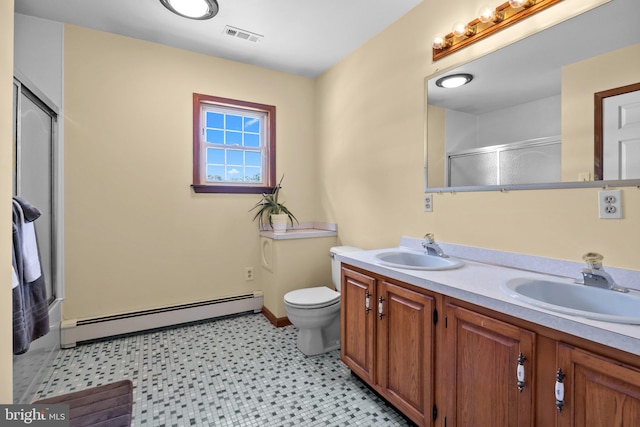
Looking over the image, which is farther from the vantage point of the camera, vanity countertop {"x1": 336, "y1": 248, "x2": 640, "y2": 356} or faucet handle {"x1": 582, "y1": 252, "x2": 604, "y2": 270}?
faucet handle {"x1": 582, "y1": 252, "x2": 604, "y2": 270}

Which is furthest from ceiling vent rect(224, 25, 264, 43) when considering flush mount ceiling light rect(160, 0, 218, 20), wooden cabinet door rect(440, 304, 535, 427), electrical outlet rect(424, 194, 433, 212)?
wooden cabinet door rect(440, 304, 535, 427)

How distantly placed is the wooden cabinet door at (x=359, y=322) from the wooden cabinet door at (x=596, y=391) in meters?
0.90

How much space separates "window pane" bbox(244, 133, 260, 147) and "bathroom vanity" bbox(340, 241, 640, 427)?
1928 millimetres

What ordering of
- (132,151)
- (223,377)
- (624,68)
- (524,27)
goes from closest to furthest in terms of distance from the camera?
(624,68)
(524,27)
(223,377)
(132,151)

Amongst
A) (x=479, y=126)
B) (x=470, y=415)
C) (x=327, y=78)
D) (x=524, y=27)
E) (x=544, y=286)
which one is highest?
(x=327, y=78)

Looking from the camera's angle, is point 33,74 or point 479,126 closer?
point 479,126

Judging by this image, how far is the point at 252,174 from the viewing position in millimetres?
3188

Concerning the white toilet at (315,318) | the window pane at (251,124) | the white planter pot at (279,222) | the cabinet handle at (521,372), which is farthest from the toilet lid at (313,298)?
the window pane at (251,124)

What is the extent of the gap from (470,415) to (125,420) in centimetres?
132

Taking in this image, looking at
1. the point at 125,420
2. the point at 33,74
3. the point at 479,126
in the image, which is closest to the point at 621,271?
the point at 479,126

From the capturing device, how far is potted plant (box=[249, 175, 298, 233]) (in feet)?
9.83

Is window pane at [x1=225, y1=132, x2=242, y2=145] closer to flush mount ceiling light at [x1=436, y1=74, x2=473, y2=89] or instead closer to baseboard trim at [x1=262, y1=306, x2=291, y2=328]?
baseboard trim at [x1=262, y1=306, x2=291, y2=328]

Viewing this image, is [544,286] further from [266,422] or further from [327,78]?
[327,78]

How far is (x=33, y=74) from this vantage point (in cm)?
224
